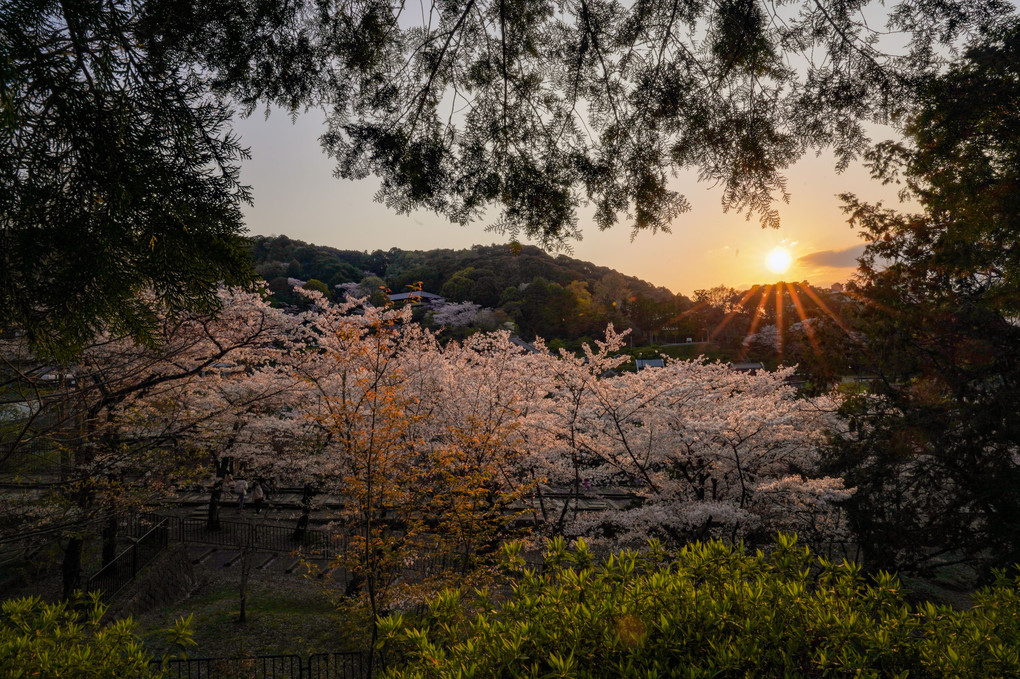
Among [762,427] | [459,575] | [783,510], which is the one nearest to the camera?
[459,575]

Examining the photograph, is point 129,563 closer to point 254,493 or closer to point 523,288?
point 254,493

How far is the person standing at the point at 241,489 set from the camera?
1580cm

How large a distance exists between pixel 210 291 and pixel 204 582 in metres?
→ 12.2

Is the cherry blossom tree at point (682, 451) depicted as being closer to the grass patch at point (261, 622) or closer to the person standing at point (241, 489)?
the grass patch at point (261, 622)

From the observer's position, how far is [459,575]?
6.96 meters

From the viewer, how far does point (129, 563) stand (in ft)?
36.6

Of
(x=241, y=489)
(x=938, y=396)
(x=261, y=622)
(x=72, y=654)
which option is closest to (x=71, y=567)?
(x=261, y=622)

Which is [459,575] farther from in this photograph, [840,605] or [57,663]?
[840,605]

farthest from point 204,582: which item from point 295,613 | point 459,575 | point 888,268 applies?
point 888,268

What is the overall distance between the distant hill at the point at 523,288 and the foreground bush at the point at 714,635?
110 ft

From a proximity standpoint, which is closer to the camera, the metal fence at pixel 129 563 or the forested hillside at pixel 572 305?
the metal fence at pixel 129 563

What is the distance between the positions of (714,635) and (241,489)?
1759 cm

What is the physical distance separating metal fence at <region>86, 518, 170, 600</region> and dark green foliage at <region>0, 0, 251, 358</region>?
9.93m

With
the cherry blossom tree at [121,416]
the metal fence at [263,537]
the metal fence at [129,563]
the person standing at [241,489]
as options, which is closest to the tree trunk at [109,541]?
the cherry blossom tree at [121,416]
